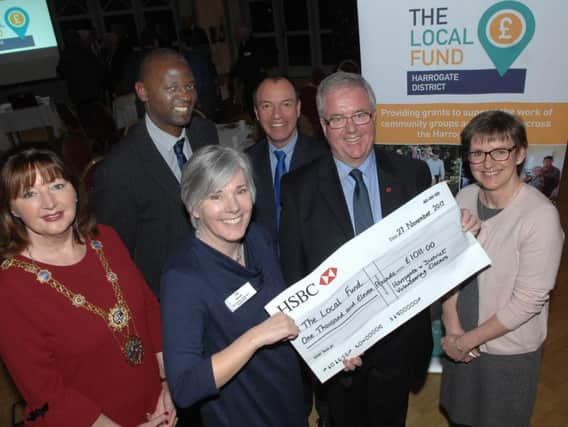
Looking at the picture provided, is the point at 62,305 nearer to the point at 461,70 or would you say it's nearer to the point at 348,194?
the point at 348,194

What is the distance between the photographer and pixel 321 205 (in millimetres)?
2258

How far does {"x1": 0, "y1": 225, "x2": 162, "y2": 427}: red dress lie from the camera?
1.77 m

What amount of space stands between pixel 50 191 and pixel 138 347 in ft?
2.62

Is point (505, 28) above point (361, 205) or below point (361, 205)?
above

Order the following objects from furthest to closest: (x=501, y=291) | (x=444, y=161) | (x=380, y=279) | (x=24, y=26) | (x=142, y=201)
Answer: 1. (x=24, y=26)
2. (x=444, y=161)
3. (x=142, y=201)
4. (x=501, y=291)
5. (x=380, y=279)

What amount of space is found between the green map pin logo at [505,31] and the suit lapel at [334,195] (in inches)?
52.3

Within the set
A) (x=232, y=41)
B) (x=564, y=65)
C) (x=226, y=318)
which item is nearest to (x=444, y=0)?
(x=564, y=65)

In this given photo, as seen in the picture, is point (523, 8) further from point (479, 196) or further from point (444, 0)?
point (479, 196)

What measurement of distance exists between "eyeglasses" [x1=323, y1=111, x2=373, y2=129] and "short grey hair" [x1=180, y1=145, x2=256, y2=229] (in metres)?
0.60

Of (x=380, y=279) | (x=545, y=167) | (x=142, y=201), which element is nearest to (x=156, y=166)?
(x=142, y=201)

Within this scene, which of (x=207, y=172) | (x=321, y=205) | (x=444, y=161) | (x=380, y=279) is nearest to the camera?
(x=207, y=172)

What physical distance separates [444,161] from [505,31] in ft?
2.80

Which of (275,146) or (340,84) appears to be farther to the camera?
(275,146)

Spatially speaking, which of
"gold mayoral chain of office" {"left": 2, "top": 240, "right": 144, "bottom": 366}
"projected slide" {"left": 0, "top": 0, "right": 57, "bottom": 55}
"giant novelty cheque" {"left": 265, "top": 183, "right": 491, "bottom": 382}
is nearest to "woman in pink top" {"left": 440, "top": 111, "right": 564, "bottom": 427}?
"giant novelty cheque" {"left": 265, "top": 183, "right": 491, "bottom": 382}
